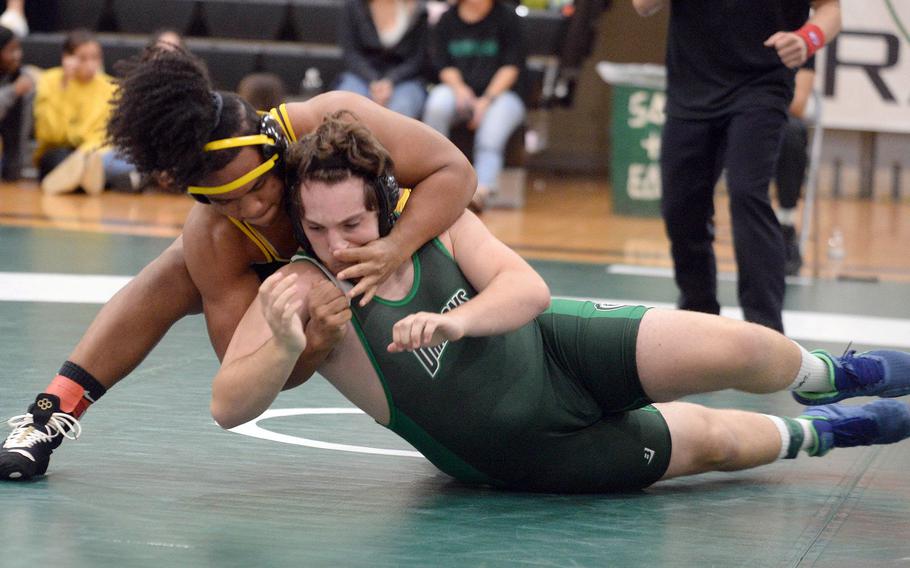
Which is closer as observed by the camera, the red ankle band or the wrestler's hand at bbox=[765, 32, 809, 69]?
the red ankle band

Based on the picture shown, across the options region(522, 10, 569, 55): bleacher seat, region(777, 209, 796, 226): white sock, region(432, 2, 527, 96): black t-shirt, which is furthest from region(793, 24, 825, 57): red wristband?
region(522, 10, 569, 55): bleacher seat

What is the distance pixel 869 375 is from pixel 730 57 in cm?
143

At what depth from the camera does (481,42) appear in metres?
8.02

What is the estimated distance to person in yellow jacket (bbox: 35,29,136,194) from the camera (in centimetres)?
A: 824

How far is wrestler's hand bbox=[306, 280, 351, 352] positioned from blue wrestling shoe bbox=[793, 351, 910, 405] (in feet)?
3.11

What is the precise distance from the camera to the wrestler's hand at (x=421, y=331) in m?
2.15

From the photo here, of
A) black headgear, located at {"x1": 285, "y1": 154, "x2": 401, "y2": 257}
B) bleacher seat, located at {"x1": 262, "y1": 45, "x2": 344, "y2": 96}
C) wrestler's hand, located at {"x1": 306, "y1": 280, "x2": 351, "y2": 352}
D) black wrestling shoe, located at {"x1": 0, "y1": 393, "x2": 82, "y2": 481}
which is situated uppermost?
black headgear, located at {"x1": 285, "y1": 154, "x2": 401, "y2": 257}

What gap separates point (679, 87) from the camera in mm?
4047

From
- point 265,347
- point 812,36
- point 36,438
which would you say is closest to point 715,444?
point 265,347

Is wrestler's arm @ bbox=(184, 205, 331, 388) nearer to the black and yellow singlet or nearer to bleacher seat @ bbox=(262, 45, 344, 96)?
the black and yellow singlet

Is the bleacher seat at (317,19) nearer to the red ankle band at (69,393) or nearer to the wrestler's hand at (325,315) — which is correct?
the red ankle band at (69,393)

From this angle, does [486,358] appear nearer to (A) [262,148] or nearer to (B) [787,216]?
(A) [262,148]

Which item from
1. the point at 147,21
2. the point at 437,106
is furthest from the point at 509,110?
the point at 147,21

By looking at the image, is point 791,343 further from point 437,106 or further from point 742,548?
point 437,106
